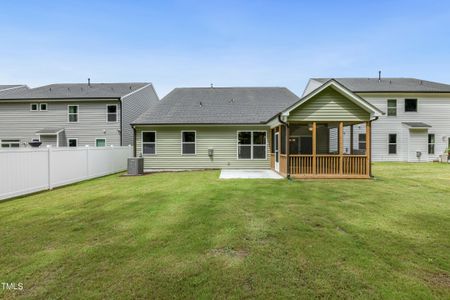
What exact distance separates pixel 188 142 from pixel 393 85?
718 inches

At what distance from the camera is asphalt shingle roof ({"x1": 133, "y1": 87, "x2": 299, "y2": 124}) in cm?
1550

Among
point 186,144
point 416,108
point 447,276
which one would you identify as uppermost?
point 416,108

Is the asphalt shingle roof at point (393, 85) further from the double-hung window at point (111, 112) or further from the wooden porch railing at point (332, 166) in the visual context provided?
the double-hung window at point (111, 112)

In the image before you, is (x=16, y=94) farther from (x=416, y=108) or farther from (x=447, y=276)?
(x=416, y=108)

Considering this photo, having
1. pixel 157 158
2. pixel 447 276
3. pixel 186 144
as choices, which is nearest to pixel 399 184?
pixel 447 276

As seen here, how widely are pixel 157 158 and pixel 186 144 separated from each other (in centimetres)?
193

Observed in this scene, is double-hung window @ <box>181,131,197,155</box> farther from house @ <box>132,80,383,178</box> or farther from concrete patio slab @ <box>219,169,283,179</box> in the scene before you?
concrete patio slab @ <box>219,169,283,179</box>

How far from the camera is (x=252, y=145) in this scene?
1544cm

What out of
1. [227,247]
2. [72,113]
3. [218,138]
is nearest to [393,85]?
[218,138]

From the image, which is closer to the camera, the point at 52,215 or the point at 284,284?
the point at 284,284

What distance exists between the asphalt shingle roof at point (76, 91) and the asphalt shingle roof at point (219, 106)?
16.1ft

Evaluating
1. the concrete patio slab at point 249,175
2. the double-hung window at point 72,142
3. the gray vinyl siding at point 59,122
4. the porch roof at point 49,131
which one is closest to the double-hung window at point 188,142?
the concrete patio slab at point 249,175

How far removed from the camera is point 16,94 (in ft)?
67.1

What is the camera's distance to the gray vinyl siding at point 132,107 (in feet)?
64.7
